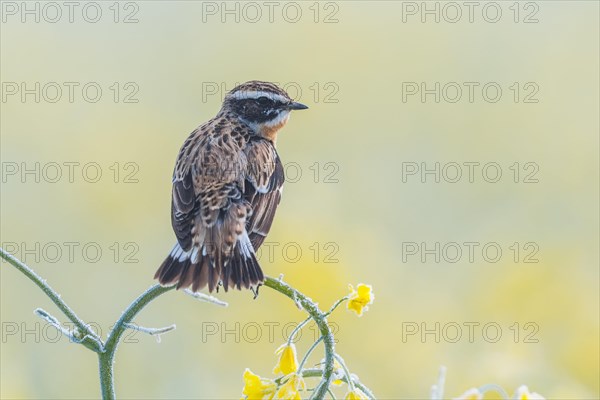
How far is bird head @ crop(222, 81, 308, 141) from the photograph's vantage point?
15.9 ft

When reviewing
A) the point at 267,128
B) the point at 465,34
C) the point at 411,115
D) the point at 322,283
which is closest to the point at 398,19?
the point at 465,34

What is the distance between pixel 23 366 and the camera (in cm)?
547

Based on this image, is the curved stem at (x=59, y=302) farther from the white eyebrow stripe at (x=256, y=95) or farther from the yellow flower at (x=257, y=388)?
the white eyebrow stripe at (x=256, y=95)

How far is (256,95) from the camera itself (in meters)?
4.90

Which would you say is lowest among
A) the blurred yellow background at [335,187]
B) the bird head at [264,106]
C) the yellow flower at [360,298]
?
the blurred yellow background at [335,187]

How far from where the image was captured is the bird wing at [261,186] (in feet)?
13.3

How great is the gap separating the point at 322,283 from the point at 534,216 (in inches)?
83.6

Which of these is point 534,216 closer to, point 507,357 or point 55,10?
point 507,357

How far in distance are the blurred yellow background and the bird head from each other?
1310 mm

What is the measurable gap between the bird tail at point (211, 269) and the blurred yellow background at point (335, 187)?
6.53 ft

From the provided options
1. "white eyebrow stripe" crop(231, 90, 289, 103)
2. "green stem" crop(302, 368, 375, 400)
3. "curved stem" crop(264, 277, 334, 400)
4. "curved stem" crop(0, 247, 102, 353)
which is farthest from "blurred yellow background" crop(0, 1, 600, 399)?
"curved stem" crop(264, 277, 334, 400)

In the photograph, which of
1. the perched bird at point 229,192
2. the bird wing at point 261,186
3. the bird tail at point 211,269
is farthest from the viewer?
the bird wing at point 261,186

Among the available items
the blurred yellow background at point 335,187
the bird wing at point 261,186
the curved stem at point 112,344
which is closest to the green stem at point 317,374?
the curved stem at point 112,344

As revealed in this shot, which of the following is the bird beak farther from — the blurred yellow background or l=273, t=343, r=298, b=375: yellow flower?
l=273, t=343, r=298, b=375: yellow flower
